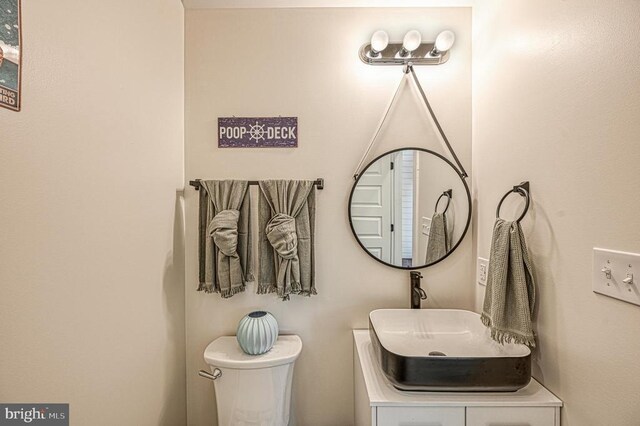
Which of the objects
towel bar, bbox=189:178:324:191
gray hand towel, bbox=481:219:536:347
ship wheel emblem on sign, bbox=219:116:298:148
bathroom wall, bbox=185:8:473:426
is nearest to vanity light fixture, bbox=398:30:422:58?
bathroom wall, bbox=185:8:473:426

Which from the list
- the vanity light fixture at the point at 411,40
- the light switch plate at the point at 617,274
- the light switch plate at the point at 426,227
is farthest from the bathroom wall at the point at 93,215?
the light switch plate at the point at 617,274

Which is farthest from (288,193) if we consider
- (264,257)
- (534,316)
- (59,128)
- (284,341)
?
(534,316)

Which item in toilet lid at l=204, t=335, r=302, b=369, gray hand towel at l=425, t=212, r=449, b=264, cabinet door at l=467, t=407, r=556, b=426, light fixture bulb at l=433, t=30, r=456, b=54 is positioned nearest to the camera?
cabinet door at l=467, t=407, r=556, b=426

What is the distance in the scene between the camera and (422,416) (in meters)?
0.89

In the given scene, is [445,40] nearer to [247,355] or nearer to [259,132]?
Answer: [259,132]

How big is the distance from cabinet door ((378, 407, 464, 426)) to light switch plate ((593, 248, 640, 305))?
1.80 ft

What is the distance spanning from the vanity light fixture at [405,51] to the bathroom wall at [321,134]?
0.15 ft

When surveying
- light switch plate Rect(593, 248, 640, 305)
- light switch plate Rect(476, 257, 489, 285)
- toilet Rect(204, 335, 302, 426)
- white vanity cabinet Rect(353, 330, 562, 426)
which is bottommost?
toilet Rect(204, 335, 302, 426)

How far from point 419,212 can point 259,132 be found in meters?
0.89

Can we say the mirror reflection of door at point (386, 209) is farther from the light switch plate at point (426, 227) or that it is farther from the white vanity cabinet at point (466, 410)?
the white vanity cabinet at point (466, 410)

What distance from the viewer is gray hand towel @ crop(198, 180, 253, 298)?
126 centimetres

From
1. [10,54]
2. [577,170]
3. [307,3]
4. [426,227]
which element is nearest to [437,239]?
[426,227]

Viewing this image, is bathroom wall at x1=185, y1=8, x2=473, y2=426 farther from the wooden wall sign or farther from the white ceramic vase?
the wooden wall sign

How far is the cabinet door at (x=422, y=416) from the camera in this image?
0.89 meters
